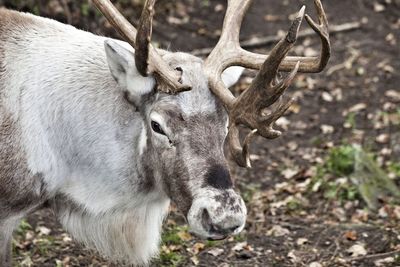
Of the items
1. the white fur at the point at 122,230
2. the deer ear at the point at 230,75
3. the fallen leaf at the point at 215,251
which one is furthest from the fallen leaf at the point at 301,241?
the deer ear at the point at 230,75

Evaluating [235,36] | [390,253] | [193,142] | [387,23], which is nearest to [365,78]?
[387,23]

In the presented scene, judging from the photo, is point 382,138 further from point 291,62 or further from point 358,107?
point 291,62

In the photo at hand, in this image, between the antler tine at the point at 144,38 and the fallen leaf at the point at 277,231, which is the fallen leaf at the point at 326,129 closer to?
the fallen leaf at the point at 277,231

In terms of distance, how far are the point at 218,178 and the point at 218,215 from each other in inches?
10.4

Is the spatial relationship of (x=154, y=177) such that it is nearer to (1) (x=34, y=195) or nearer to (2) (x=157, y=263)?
(1) (x=34, y=195)

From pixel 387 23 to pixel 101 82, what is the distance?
26.1ft

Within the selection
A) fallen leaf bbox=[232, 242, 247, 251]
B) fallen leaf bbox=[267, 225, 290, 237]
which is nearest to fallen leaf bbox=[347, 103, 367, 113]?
fallen leaf bbox=[267, 225, 290, 237]

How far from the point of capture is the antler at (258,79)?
210 inches

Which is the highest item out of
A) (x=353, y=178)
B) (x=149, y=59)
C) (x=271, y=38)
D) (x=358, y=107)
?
(x=149, y=59)

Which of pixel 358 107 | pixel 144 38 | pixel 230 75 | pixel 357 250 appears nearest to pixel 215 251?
pixel 357 250

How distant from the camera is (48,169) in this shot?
19.3 ft

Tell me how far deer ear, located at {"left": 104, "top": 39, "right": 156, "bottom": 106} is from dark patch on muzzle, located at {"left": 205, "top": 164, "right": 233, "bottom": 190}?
73 cm

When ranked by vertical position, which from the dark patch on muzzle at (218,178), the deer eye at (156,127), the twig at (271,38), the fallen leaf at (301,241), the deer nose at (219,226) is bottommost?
the fallen leaf at (301,241)

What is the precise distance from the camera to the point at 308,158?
9.67m
